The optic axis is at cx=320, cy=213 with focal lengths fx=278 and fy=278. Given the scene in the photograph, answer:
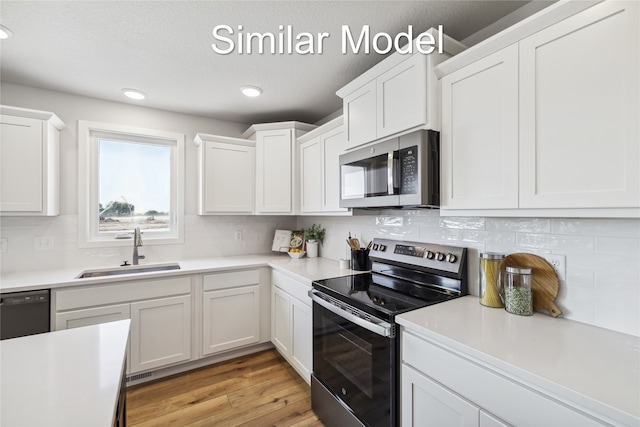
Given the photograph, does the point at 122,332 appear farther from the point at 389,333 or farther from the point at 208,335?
the point at 208,335

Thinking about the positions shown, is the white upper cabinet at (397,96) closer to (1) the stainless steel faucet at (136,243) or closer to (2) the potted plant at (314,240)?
(2) the potted plant at (314,240)

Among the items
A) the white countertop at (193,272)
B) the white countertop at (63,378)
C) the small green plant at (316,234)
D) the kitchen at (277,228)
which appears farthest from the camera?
the small green plant at (316,234)

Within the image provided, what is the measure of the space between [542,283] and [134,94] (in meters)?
3.22

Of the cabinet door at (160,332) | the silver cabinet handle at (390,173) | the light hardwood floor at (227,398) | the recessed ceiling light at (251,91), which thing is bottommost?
the light hardwood floor at (227,398)

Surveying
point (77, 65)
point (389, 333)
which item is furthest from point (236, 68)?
point (389, 333)

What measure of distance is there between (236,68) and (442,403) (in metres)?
2.34

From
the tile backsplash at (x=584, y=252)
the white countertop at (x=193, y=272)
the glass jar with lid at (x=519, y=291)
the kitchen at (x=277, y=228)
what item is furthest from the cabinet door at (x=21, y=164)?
the glass jar with lid at (x=519, y=291)

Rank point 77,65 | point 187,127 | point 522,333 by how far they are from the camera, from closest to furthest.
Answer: point 522,333, point 77,65, point 187,127

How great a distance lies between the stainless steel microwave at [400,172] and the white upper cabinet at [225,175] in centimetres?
146

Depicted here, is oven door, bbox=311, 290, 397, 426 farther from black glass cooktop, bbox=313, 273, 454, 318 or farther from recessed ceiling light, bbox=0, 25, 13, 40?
recessed ceiling light, bbox=0, 25, 13, 40

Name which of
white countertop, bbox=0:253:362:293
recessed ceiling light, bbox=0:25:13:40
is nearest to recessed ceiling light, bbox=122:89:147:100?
recessed ceiling light, bbox=0:25:13:40

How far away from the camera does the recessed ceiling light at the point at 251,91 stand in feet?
7.75

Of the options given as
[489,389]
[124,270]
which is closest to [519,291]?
[489,389]

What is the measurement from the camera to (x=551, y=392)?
2.63 ft
